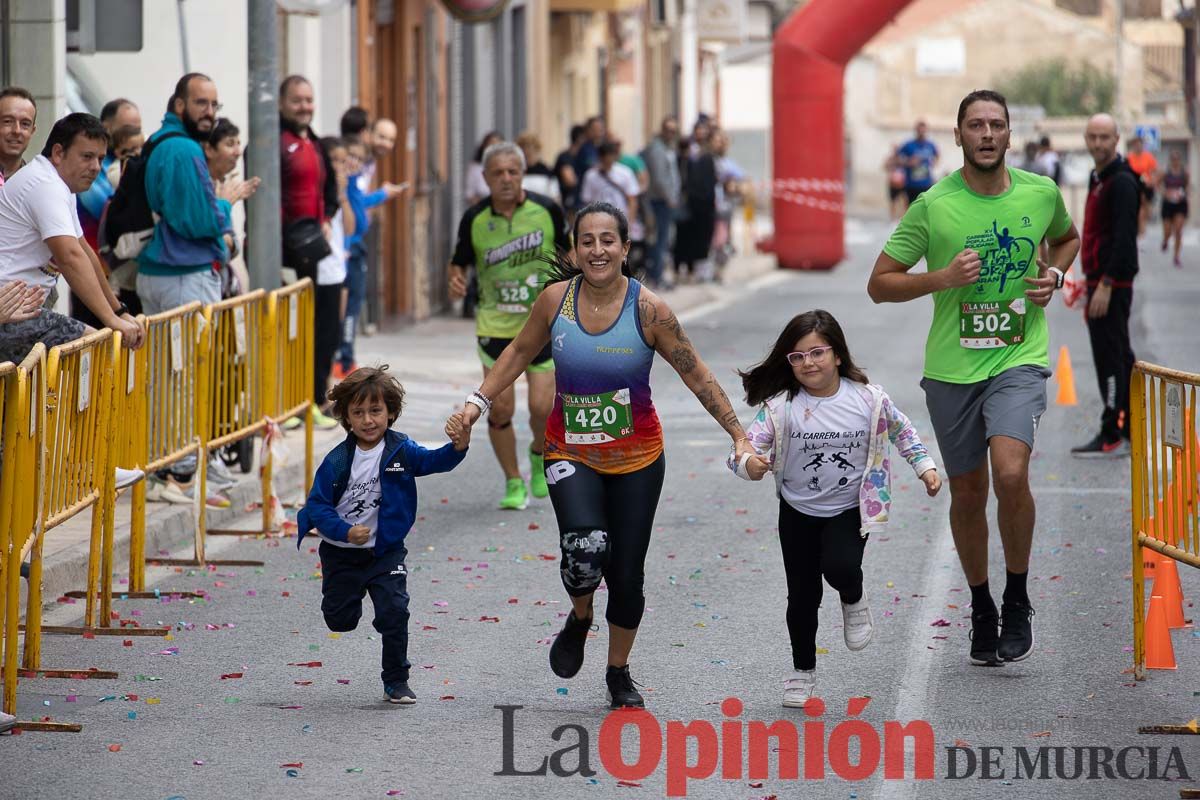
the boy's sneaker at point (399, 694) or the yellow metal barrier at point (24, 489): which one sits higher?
the yellow metal barrier at point (24, 489)

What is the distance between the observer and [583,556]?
688 centimetres

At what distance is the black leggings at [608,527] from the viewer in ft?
22.6

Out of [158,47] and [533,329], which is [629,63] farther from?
[533,329]

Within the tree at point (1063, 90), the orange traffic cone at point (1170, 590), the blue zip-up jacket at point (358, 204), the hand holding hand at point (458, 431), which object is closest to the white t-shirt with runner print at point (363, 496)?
the hand holding hand at point (458, 431)

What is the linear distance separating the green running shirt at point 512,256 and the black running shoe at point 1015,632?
427 centimetres

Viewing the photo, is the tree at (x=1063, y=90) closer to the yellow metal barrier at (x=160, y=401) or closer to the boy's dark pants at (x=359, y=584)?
the yellow metal barrier at (x=160, y=401)

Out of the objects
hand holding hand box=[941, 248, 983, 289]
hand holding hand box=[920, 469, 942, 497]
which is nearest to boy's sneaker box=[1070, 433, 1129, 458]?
hand holding hand box=[941, 248, 983, 289]

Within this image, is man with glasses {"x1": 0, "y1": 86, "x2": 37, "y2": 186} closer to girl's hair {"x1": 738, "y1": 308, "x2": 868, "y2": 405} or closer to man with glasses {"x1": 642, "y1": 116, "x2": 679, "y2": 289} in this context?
girl's hair {"x1": 738, "y1": 308, "x2": 868, "y2": 405}

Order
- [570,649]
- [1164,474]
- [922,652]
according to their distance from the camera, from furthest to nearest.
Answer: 1. [922,652]
2. [1164,474]
3. [570,649]

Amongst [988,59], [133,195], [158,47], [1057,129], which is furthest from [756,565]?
[988,59]

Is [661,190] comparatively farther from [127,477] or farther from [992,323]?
[992,323]

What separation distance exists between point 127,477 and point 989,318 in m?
3.37

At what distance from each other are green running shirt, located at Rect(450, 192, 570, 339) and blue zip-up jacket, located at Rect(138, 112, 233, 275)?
1.38m

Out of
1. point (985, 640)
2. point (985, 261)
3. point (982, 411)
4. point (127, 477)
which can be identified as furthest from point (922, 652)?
point (127, 477)
